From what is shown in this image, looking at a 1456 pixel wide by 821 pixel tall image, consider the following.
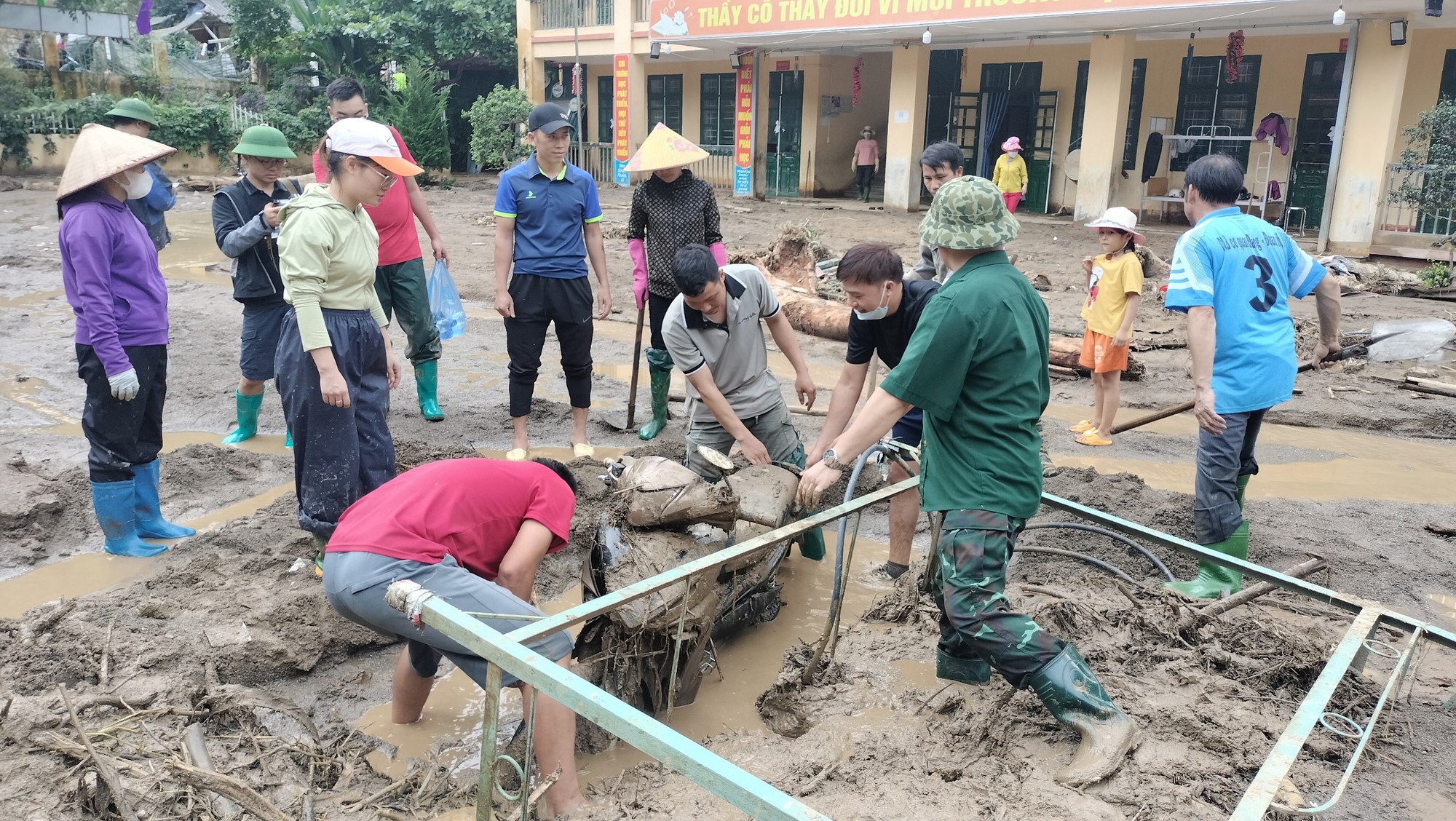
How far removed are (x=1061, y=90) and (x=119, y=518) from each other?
662 inches

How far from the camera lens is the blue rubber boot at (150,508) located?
4438 mm

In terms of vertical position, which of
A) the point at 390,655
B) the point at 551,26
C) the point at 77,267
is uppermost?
the point at 551,26

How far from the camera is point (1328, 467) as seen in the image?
19.8ft

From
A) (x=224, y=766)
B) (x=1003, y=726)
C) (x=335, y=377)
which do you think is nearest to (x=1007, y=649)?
(x=1003, y=726)

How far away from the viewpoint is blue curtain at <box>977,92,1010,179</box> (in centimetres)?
1798

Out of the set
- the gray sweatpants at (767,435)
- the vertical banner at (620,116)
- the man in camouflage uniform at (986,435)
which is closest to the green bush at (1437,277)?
the gray sweatpants at (767,435)

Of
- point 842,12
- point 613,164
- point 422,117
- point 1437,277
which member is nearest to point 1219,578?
point 1437,277

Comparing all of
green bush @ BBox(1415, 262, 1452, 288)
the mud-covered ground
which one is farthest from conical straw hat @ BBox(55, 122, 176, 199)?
green bush @ BBox(1415, 262, 1452, 288)

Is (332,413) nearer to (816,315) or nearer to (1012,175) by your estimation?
(816,315)

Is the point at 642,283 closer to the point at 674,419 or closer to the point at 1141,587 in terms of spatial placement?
the point at 674,419

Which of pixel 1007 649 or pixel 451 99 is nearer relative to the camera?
pixel 1007 649

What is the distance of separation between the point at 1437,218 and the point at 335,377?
1497 cm

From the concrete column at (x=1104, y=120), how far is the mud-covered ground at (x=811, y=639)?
9516 mm

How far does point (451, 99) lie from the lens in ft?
85.8
